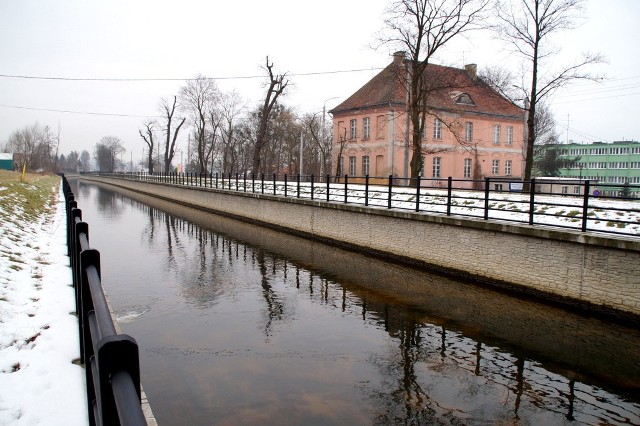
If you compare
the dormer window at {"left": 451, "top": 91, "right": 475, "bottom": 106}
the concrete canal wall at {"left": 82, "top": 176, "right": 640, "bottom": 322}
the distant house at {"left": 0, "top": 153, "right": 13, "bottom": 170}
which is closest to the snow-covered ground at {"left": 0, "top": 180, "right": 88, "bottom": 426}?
the concrete canal wall at {"left": 82, "top": 176, "right": 640, "bottom": 322}

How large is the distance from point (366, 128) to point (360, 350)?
4115 centimetres

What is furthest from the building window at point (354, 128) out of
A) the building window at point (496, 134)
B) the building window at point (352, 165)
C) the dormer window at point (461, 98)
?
the building window at point (496, 134)

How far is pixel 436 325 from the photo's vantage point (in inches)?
382

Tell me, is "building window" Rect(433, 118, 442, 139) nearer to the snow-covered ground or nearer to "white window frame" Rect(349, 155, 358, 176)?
"white window frame" Rect(349, 155, 358, 176)

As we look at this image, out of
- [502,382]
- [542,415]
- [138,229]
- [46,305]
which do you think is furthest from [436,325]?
[138,229]

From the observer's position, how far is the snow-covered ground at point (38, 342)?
174 inches

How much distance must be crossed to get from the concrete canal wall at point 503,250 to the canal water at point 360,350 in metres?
0.56

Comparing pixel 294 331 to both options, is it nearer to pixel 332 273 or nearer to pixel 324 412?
pixel 324 412

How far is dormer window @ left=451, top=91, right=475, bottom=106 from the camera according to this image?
48500 mm

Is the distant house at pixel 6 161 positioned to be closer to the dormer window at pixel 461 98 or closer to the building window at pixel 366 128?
the building window at pixel 366 128

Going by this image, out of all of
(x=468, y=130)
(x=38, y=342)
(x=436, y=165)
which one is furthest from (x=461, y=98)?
(x=38, y=342)

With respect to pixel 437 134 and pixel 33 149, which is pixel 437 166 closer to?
pixel 437 134

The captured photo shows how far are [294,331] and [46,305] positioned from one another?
163 inches

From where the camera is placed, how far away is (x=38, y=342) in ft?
19.5
